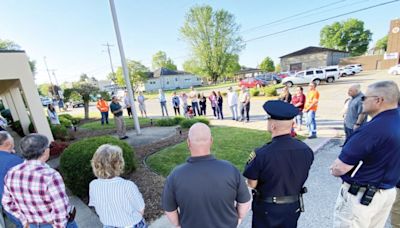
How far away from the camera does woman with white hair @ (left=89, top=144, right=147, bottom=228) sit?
194 centimetres

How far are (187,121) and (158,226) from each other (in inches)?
269

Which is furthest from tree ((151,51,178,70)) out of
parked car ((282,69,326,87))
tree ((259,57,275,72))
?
parked car ((282,69,326,87))

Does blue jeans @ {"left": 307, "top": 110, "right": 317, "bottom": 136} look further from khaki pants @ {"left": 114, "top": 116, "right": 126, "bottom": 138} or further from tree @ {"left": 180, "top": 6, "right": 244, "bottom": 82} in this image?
tree @ {"left": 180, "top": 6, "right": 244, "bottom": 82}

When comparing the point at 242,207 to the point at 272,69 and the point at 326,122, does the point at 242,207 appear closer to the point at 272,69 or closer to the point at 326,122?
the point at 326,122

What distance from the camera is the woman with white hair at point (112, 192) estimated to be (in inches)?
76.4

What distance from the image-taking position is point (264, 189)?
2.01 m

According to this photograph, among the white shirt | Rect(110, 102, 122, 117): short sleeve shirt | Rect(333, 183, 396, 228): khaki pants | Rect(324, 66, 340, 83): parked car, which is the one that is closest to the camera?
Rect(333, 183, 396, 228): khaki pants

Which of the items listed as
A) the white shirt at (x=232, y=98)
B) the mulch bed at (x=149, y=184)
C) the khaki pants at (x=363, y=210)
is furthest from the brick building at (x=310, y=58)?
the khaki pants at (x=363, y=210)

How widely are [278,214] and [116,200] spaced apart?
5.17 ft

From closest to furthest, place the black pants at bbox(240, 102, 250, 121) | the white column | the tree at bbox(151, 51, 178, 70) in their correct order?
1. the white column
2. the black pants at bbox(240, 102, 250, 121)
3. the tree at bbox(151, 51, 178, 70)

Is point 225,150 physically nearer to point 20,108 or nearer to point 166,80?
point 20,108

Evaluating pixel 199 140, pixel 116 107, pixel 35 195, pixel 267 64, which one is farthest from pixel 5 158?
pixel 267 64

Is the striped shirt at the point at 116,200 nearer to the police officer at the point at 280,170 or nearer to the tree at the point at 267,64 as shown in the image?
the police officer at the point at 280,170

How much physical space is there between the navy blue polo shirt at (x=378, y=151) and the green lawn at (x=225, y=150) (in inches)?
120
